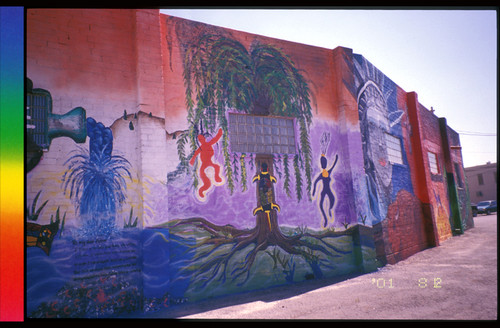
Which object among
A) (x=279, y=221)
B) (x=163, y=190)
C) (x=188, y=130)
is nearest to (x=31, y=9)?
(x=188, y=130)

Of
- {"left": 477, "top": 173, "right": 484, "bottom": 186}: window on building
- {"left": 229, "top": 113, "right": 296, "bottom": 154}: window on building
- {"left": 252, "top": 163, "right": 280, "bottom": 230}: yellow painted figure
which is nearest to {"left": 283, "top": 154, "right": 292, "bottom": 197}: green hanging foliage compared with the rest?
{"left": 229, "top": 113, "right": 296, "bottom": 154}: window on building

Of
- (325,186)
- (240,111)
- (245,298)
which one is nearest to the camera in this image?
(245,298)

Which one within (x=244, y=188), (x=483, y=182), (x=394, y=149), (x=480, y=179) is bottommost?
(x=244, y=188)

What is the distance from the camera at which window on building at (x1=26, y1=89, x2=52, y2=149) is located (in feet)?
19.9

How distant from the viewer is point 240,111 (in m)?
8.38

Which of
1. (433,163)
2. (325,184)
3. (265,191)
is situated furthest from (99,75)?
(433,163)

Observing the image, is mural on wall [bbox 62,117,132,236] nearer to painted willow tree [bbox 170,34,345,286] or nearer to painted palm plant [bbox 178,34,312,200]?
painted willow tree [bbox 170,34,345,286]

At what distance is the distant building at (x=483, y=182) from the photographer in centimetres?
4188

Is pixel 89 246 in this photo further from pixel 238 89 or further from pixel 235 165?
pixel 238 89

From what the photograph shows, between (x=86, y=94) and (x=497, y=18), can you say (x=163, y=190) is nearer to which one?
(x=86, y=94)

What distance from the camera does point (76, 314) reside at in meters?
5.93

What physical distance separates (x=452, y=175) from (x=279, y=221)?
47.1ft

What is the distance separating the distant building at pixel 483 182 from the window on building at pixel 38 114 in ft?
155

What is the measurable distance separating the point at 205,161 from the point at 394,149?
853 centimetres
